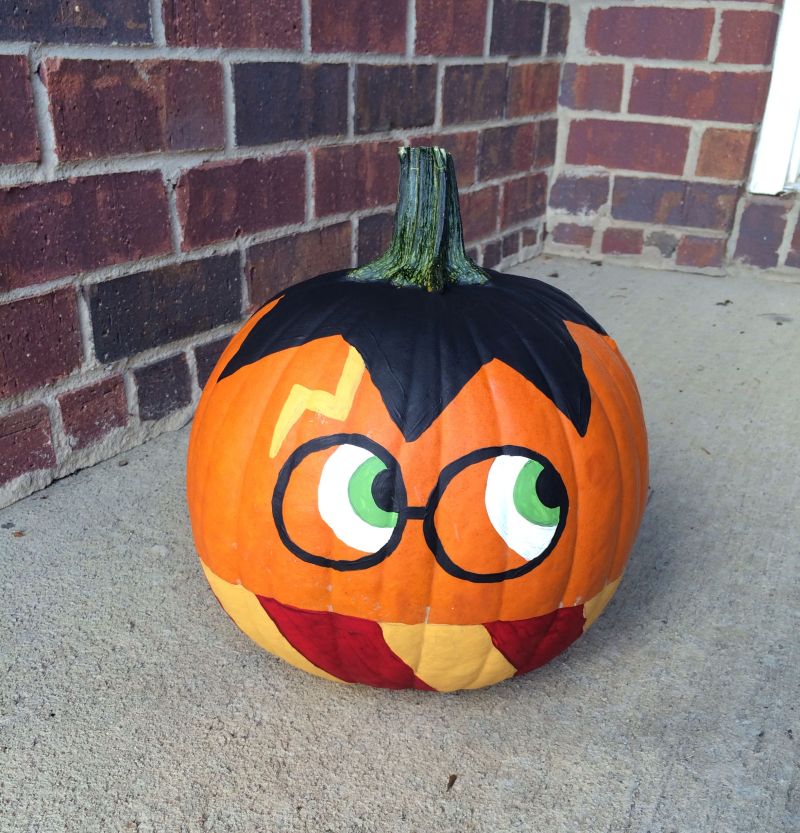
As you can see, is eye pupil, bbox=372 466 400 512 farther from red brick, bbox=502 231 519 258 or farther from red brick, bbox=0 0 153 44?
red brick, bbox=502 231 519 258

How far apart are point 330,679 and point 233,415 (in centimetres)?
43

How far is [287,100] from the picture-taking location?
223 cm

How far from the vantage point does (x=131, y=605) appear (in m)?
1.50

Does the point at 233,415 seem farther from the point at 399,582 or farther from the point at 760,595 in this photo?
the point at 760,595

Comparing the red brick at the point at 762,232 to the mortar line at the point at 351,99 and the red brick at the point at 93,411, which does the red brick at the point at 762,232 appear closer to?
the mortar line at the point at 351,99

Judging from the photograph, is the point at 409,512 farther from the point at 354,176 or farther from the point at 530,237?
the point at 530,237

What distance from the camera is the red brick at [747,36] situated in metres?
3.34

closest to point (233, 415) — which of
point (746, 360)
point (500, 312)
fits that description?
point (500, 312)

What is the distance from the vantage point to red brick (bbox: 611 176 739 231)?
3607 mm

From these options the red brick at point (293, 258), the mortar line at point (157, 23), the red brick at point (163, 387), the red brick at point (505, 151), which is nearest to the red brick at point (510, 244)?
the red brick at point (505, 151)

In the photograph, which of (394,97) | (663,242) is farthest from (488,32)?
(663,242)

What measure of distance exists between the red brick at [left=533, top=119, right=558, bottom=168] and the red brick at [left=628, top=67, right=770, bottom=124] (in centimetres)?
36

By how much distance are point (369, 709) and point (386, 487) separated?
15.7 inches

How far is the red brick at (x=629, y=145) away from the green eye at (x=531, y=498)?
9.62 ft
